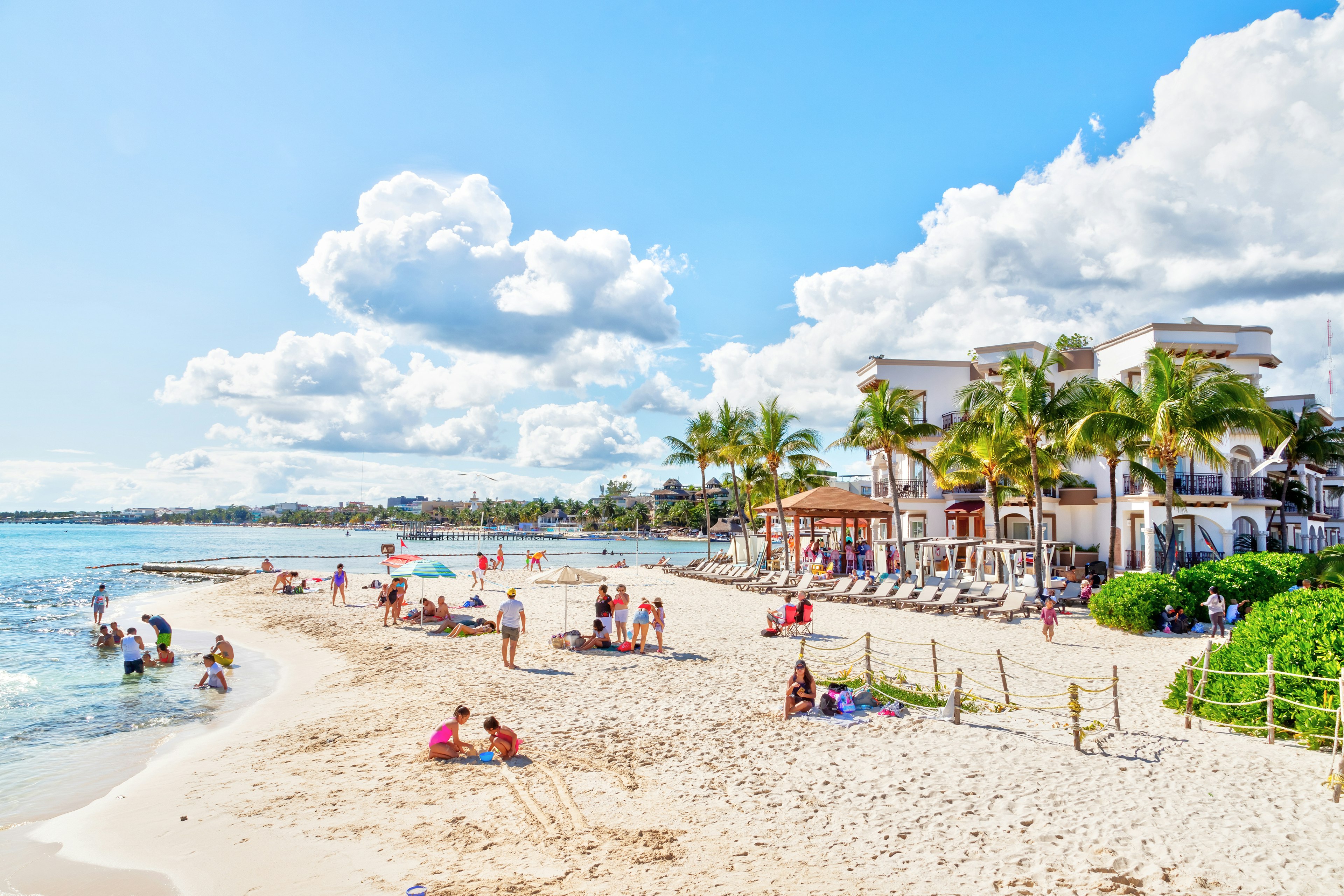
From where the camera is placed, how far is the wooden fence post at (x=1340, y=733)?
7.23 meters

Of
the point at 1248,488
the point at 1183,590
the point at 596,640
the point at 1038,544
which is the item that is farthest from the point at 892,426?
the point at 596,640

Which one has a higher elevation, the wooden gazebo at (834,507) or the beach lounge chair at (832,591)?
the wooden gazebo at (834,507)

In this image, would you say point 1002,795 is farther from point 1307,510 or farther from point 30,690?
point 1307,510

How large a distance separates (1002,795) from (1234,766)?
10.4 feet

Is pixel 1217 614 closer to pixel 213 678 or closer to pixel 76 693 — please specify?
pixel 213 678

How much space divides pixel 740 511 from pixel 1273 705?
29881 mm

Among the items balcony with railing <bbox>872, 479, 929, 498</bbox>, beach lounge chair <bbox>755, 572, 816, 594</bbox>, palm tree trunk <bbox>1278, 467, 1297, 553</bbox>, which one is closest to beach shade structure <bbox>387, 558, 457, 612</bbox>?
beach lounge chair <bbox>755, 572, 816, 594</bbox>

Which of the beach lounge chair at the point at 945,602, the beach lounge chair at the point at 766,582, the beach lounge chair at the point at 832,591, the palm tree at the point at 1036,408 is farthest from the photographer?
the beach lounge chair at the point at 766,582

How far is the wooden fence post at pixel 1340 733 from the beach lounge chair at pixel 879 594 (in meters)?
14.5

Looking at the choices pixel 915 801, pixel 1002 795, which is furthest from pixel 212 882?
pixel 1002 795

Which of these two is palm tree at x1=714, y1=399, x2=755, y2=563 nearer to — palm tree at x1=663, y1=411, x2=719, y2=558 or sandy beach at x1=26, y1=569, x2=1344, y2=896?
palm tree at x1=663, y1=411, x2=719, y2=558

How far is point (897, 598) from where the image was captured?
22.6 m

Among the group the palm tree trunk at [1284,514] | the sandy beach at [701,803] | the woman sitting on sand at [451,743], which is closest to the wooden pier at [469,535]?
the palm tree trunk at [1284,514]

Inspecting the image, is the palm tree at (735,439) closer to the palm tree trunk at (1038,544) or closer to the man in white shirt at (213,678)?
the palm tree trunk at (1038,544)
